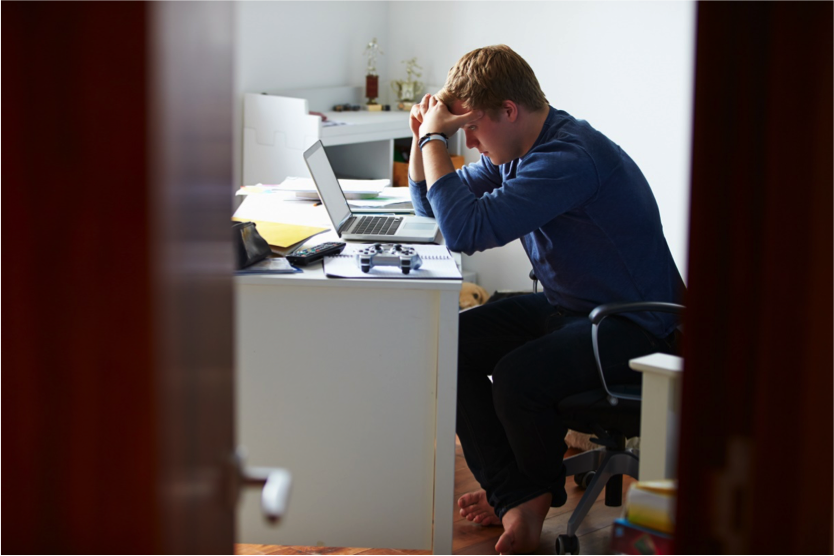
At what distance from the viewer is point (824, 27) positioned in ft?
1.71

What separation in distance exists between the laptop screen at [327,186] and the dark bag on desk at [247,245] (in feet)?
1.03

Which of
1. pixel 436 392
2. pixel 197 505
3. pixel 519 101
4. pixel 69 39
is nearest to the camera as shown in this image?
pixel 69 39

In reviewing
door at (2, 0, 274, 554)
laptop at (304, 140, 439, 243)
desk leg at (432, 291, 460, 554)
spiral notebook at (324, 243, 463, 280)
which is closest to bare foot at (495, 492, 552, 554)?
desk leg at (432, 291, 460, 554)

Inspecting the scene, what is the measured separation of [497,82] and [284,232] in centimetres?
62

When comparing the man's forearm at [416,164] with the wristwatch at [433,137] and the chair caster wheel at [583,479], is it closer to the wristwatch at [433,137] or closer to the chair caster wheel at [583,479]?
the wristwatch at [433,137]

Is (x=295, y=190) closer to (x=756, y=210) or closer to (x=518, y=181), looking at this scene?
(x=518, y=181)

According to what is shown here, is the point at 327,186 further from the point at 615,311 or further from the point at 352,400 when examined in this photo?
the point at 615,311

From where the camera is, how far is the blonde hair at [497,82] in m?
1.95

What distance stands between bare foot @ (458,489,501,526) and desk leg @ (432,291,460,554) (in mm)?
273

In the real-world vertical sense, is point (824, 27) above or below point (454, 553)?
above

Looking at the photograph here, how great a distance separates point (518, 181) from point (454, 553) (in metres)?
0.85

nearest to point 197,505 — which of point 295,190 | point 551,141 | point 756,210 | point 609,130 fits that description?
point 756,210

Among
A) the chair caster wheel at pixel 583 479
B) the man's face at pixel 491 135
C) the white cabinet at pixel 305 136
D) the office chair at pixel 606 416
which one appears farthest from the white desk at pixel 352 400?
the white cabinet at pixel 305 136

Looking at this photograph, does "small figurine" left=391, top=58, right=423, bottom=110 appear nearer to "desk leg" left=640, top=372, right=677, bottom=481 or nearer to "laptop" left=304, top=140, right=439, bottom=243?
"laptop" left=304, top=140, right=439, bottom=243
